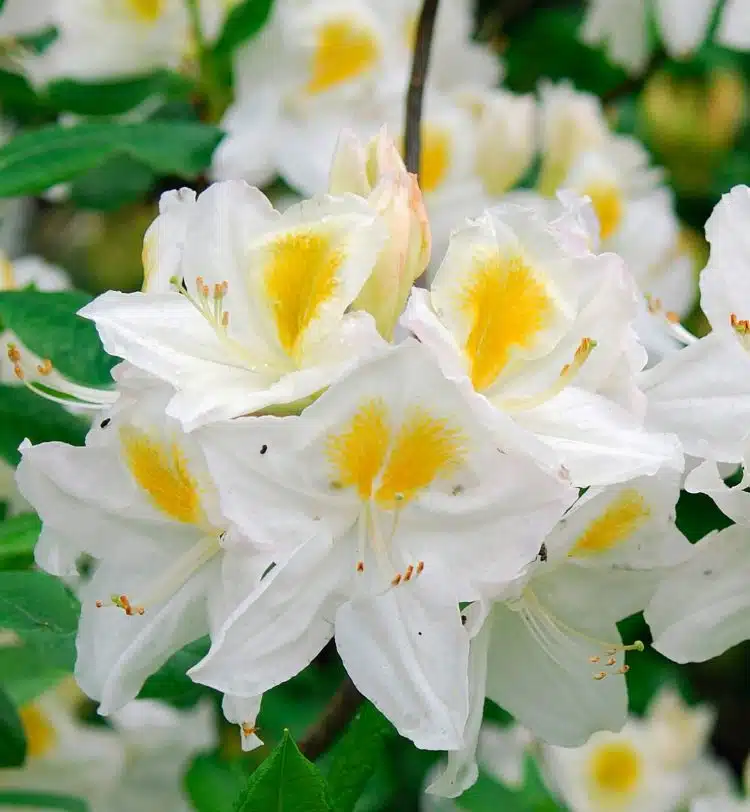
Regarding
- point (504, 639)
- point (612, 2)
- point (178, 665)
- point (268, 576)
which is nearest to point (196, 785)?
point (178, 665)

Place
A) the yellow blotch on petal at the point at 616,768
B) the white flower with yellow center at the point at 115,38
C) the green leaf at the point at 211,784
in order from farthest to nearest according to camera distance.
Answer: the yellow blotch on petal at the point at 616,768, the white flower with yellow center at the point at 115,38, the green leaf at the point at 211,784

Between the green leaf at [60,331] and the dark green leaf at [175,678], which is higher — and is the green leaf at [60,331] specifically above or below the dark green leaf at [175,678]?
above

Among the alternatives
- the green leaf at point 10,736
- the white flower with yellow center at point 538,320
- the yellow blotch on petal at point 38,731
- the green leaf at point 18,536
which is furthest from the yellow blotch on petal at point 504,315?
the yellow blotch on petal at point 38,731

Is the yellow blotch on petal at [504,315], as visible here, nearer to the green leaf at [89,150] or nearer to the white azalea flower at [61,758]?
the green leaf at [89,150]

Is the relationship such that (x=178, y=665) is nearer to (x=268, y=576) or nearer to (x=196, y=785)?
(x=268, y=576)

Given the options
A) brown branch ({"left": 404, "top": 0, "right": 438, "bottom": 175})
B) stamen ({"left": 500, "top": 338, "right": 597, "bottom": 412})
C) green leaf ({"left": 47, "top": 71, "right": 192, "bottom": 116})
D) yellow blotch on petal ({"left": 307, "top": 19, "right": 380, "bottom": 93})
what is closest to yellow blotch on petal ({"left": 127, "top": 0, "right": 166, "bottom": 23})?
green leaf ({"left": 47, "top": 71, "right": 192, "bottom": 116})

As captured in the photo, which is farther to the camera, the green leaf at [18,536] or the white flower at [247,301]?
the green leaf at [18,536]
